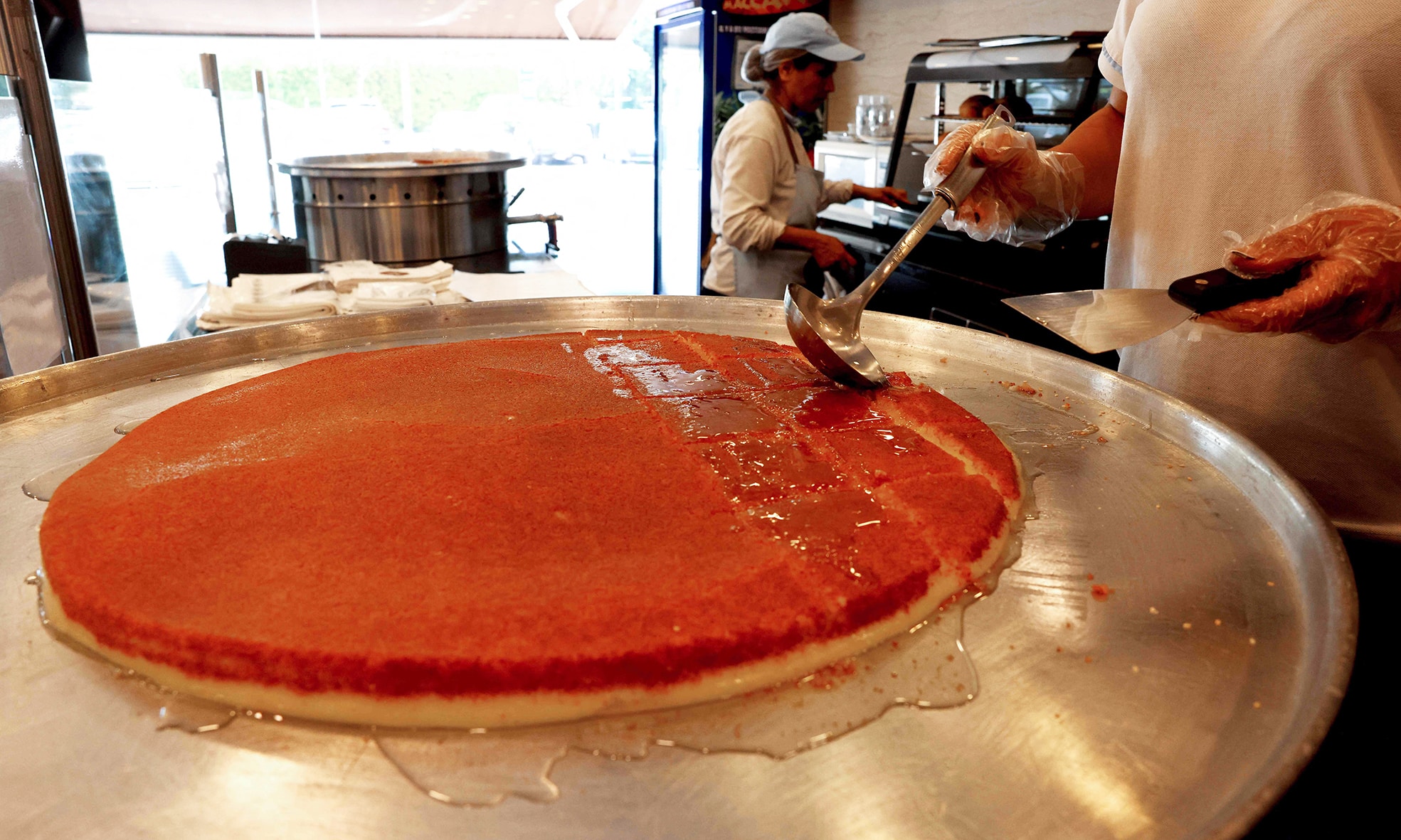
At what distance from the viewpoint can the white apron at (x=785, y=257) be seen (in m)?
3.65

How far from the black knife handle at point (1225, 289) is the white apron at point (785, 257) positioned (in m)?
2.54

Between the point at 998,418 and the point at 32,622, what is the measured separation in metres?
1.21

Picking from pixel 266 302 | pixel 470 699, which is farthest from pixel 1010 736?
pixel 266 302

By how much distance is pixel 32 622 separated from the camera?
31.4 inches

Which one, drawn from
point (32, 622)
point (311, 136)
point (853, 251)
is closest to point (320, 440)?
point (32, 622)

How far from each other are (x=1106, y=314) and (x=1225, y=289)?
0.13 meters

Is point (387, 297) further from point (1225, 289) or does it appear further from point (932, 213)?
point (1225, 289)

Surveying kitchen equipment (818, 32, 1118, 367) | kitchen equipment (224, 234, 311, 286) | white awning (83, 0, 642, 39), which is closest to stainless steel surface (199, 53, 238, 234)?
kitchen equipment (224, 234, 311, 286)

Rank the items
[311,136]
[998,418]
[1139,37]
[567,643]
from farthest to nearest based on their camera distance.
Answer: [311,136]
[1139,37]
[998,418]
[567,643]

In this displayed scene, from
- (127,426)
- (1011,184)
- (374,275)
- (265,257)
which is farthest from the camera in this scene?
(265,257)

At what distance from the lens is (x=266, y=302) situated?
2090 millimetres

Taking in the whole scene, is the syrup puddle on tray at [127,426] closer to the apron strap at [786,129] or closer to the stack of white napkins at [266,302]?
the stack of white napkins at [266,302]

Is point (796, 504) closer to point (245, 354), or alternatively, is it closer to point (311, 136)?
point (245, 354)

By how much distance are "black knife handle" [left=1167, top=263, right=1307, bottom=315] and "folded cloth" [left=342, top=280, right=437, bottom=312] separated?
1668mm
